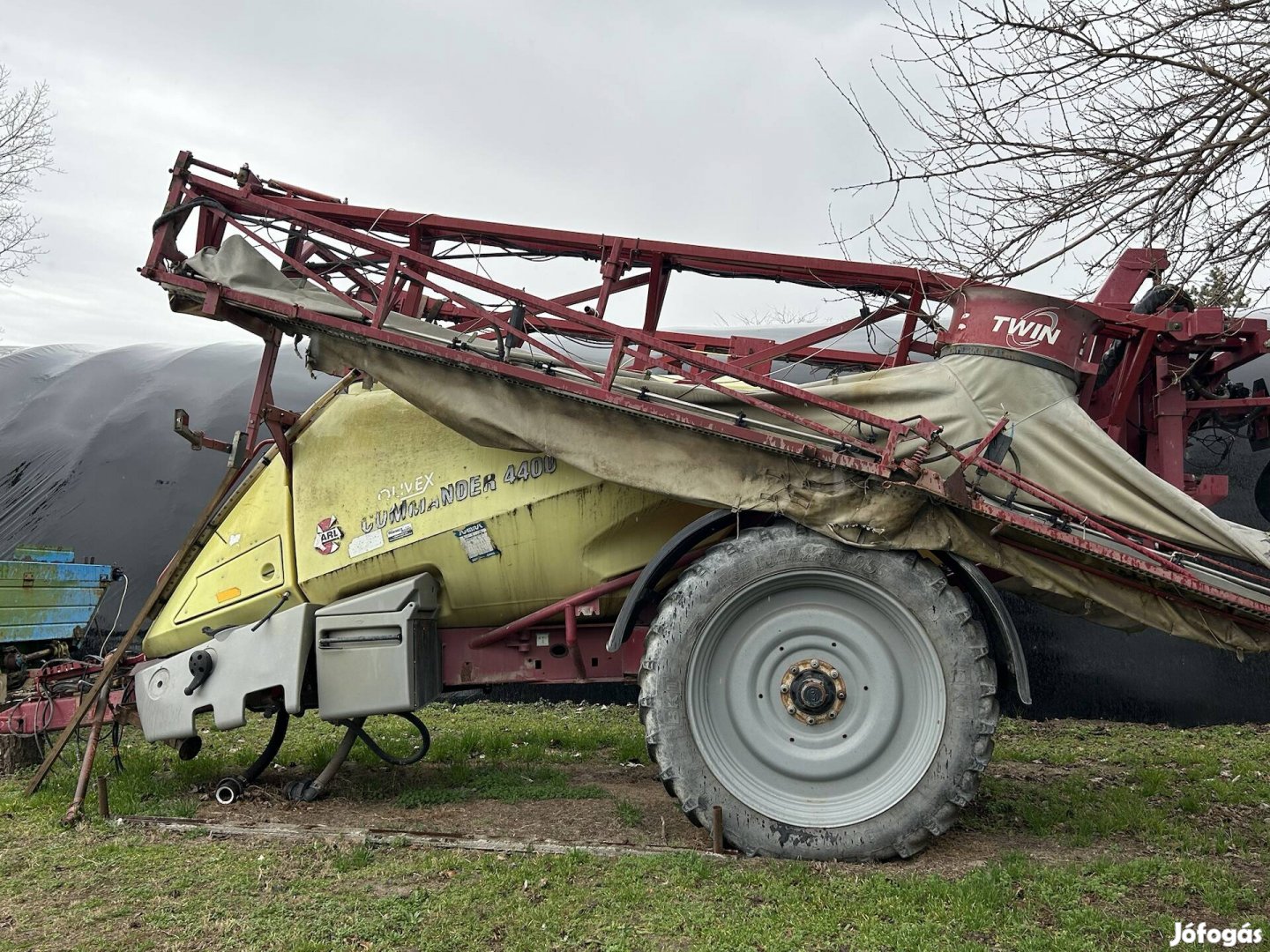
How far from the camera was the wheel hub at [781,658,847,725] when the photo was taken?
15.0 ft

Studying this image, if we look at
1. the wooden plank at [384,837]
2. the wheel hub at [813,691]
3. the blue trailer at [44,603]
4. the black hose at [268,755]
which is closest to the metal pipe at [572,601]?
the wheel hub at [813,691]

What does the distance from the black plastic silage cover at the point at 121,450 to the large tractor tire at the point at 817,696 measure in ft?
21.6

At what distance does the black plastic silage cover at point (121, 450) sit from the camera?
9492mm

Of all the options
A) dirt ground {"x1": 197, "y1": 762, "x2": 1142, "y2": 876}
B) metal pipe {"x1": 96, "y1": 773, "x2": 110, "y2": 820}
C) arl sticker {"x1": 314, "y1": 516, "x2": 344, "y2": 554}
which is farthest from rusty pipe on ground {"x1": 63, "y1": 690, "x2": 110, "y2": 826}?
arl sticker {"x1": 314, "y1": 516, "x2": 344, "y2": 554}

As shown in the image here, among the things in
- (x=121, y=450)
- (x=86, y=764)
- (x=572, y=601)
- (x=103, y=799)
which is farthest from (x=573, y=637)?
(x=121, y=450)

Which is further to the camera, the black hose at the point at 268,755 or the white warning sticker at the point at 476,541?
the black hose at the point at 268,755

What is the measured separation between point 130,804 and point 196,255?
2.93 m

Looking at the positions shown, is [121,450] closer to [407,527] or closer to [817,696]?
[407,527]

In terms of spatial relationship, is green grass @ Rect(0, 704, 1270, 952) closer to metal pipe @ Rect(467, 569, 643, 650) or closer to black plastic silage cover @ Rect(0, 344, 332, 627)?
metal pipe @ Rect(467, 569, 643, 650)

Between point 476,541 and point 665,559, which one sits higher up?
point 476,541

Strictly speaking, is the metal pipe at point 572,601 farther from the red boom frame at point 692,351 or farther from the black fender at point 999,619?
the black fender at point 999,619

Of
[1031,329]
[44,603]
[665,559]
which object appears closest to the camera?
[665,559]

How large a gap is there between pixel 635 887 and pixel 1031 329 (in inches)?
128

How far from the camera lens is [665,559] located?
480 cm
